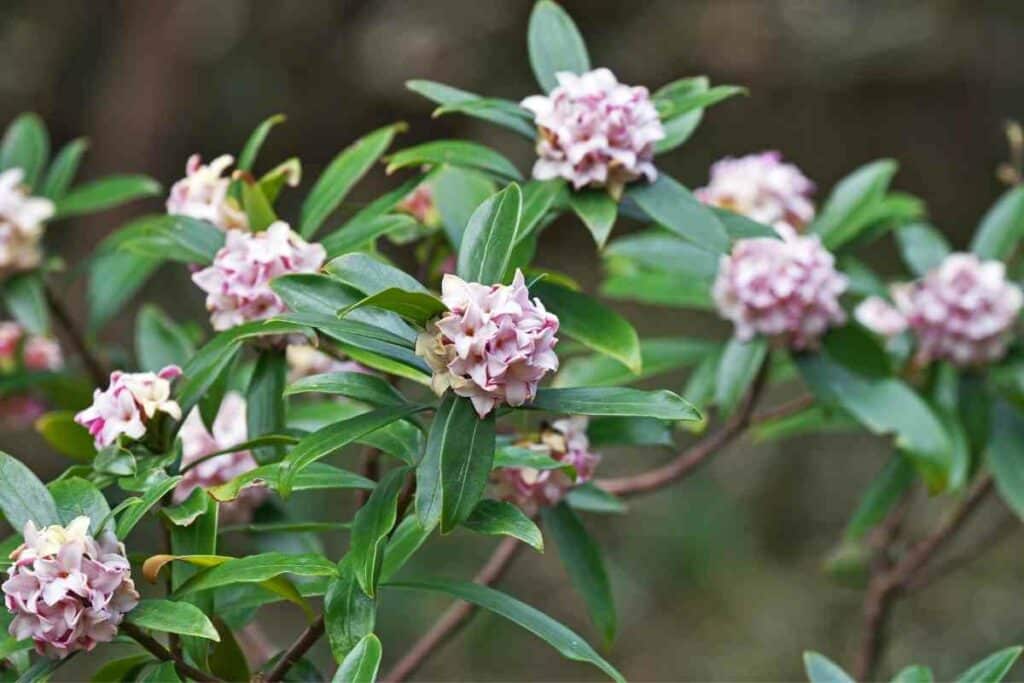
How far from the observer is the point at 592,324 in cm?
105

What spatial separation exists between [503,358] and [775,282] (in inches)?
22.5

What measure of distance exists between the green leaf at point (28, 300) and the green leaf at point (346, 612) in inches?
22.4

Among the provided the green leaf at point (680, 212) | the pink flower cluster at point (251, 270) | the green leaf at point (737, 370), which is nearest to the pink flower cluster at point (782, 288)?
the green leaf at point (737, 370)

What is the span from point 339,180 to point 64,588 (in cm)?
47

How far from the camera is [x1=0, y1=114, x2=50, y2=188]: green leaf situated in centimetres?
143

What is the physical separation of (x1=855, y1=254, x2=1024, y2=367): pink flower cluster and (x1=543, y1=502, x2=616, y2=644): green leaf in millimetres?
488

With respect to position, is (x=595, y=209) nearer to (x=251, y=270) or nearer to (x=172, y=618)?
(x=251, y=270)

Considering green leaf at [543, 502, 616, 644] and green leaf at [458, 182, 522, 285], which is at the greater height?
green leaf at [458, 182, 522, 285]

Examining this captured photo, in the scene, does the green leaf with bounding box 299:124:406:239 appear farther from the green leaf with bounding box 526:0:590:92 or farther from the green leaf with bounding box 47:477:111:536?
the green leaf with bounding box 47:477:111:536

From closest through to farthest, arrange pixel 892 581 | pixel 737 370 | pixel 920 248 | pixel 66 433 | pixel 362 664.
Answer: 1. pixel 362 664
2. pixel 66 433
3. pixel 737 370
4. pixel 920 248
5. pixel 892 581

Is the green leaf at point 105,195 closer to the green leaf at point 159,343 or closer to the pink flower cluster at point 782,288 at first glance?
the green leaf at point 159,343

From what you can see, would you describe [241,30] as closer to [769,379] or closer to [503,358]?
→ [769,379]

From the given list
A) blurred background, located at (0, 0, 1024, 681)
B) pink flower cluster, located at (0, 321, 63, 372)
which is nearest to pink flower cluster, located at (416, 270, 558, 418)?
pink flower cluster, located at (0, 321, 63, 372)

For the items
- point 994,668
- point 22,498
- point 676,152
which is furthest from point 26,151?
point 676,152
